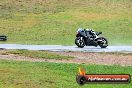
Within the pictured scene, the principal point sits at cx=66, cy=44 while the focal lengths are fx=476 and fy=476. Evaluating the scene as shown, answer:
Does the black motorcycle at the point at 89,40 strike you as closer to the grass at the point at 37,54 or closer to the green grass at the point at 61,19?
the green grass at the point at 61,19

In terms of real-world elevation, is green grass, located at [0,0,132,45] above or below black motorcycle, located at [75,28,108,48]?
below

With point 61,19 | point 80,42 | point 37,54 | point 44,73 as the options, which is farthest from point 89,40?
point 61,19

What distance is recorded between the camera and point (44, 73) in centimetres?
1991

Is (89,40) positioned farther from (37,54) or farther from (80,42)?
(37,54)

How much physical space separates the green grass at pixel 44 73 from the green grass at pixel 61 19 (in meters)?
17.5

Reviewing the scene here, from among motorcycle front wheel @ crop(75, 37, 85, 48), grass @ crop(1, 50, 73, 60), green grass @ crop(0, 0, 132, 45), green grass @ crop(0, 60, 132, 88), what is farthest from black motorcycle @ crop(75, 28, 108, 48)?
green grass @ crop(0, 60, 132, 88)

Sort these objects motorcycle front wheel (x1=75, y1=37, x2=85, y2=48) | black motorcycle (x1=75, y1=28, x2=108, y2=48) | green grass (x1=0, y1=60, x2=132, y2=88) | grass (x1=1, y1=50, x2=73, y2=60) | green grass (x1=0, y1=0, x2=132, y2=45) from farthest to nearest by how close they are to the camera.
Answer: green grass (x1=0, y1=0, x2=132, y2=45) < motorcycle front wheel (x1=75, y1=37, x2=85, y2=48) < black motorcycle (x1=75, y1=28, x2=108, y2=48) < grass (x1=1, y1=50, x2=73, y2=60) < green grass (x1=0, y1=60, x2=132, y2=88)

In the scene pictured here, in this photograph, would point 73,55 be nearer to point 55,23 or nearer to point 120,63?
point 120,63

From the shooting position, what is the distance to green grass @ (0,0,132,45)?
43438 millimetres

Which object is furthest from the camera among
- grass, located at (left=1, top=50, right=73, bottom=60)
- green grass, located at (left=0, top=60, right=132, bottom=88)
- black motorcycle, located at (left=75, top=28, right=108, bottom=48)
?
black motorcycle, located at (left=75, top=28, right=108, bottom=48)

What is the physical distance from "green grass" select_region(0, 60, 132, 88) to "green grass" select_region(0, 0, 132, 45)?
1746 centimetres

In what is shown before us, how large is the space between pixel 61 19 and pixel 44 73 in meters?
30.8

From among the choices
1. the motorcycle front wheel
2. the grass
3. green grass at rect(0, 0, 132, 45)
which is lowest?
green grass at rect(0, 0, 132, 45)

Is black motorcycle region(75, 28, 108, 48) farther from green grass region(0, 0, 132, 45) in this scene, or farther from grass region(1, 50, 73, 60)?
grass region(1, 50, 73, 60)
